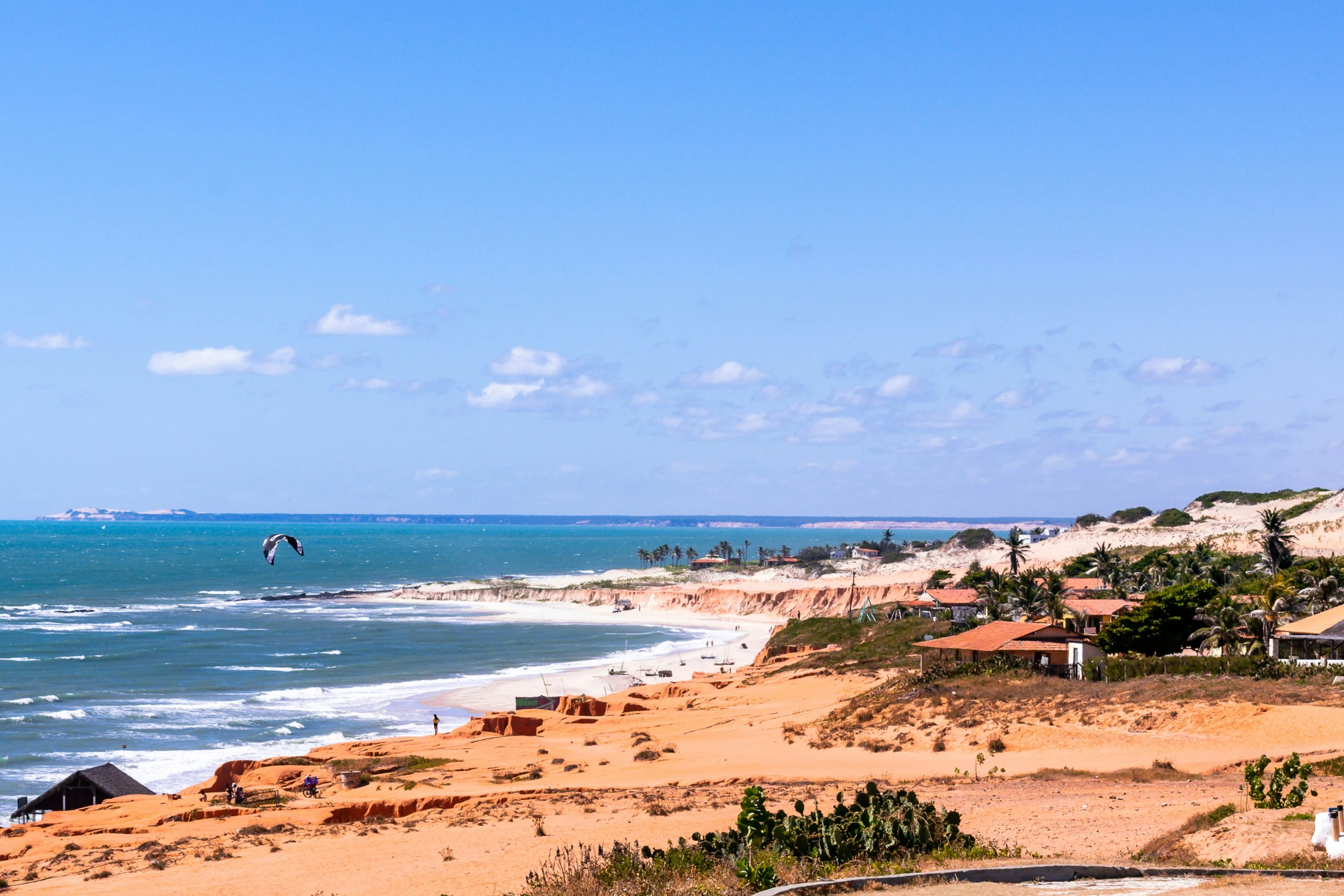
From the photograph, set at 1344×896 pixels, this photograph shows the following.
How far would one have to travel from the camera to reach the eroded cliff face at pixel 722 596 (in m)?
111

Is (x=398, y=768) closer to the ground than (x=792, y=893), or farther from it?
closer to the ground

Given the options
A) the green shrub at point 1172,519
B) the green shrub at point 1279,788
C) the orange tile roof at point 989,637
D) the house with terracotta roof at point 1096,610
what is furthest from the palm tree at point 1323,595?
the green shrub at point 1172,519

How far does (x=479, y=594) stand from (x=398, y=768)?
327 feet

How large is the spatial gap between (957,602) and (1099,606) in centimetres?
1762

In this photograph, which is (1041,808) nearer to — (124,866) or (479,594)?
(124,866)

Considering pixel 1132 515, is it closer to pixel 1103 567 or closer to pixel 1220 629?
pixel 1103 567

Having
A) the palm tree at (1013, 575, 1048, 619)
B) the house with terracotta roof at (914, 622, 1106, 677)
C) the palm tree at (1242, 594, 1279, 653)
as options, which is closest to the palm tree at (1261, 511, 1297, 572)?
the palm tree at (1013, 575, 1048, 619)

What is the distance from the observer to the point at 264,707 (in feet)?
181

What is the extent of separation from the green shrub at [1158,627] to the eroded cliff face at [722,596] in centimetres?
6036

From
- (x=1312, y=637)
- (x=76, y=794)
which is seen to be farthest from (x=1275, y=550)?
(x=76, y=794)

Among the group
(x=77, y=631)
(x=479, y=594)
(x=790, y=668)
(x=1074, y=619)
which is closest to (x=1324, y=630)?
(x=1074, y=619)

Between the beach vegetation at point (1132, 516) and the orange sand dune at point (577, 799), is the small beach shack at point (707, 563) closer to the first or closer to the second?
the beach vegetation at point (1132, 516)

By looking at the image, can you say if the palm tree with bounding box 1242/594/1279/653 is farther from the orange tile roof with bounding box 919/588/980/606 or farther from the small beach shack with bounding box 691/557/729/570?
the small beach shack with bounding box 691/557/729/570

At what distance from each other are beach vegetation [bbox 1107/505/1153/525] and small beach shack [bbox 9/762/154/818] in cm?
14497
